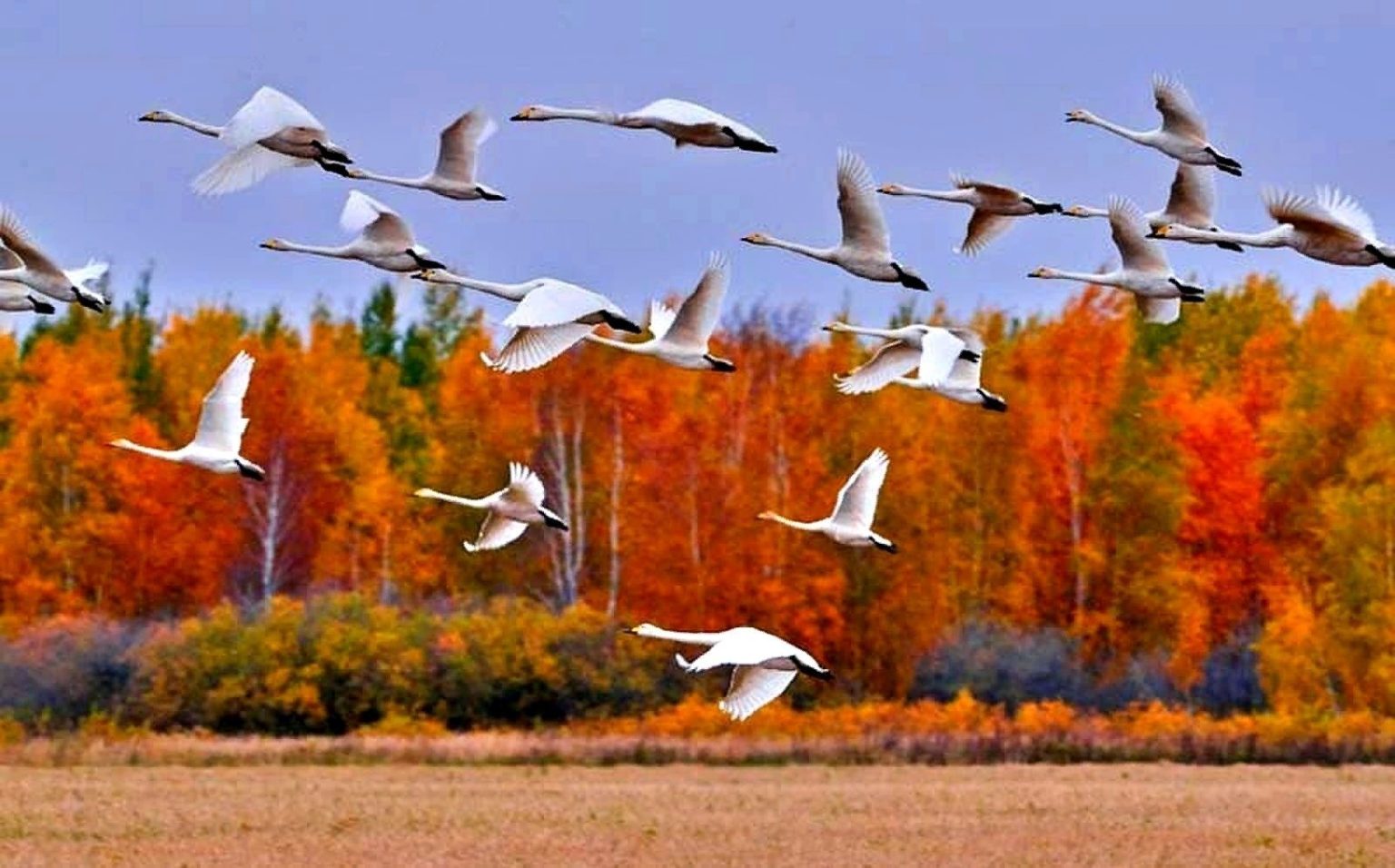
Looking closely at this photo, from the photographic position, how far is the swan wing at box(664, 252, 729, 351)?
80.4ft

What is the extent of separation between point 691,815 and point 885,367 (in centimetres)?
1314

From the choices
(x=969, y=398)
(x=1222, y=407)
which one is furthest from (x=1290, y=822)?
(x=1222, y=407)

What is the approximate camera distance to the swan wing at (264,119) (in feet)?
72.0

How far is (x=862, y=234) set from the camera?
2478 centimetres

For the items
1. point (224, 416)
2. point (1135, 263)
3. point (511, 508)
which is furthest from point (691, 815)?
point (1135, 263)

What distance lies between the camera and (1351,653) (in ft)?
206

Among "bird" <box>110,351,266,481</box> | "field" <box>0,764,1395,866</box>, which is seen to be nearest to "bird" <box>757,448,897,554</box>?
"bird" <box>110,351,266,481</box>

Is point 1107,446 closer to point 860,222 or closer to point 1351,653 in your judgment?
point 1351,653

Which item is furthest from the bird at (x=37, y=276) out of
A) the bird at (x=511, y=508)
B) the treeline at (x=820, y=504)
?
the treeline at (x=820, y=504)

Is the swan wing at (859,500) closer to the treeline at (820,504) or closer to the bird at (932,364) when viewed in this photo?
the bird at (932,364)

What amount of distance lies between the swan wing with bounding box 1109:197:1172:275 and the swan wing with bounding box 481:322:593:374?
4144 mm

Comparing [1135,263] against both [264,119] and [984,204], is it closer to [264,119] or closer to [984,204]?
[984,204]

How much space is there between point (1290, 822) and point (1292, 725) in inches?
817

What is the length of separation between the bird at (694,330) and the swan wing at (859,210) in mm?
1008
